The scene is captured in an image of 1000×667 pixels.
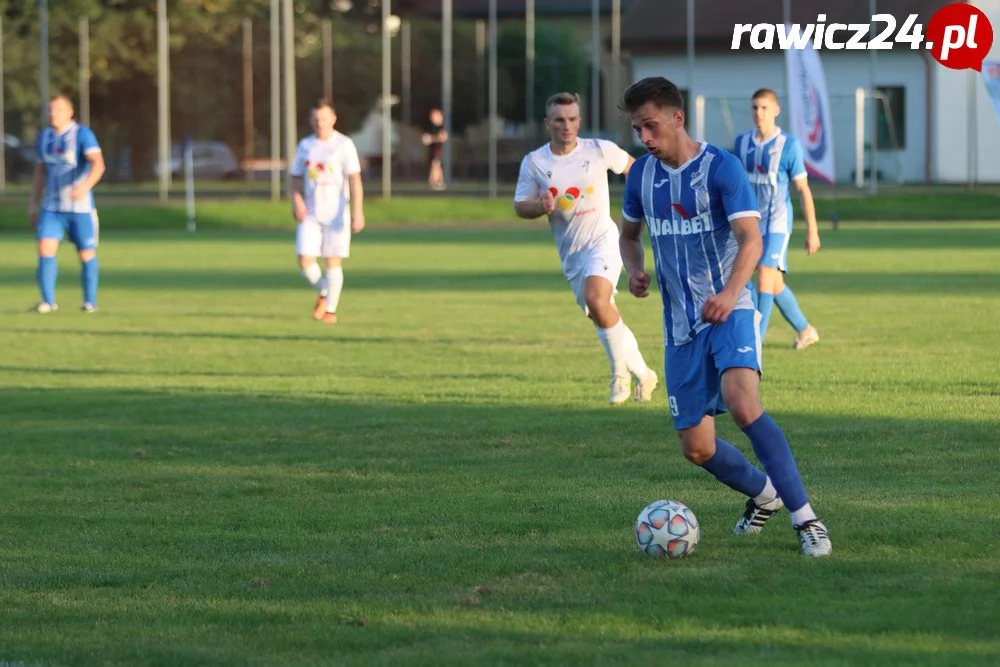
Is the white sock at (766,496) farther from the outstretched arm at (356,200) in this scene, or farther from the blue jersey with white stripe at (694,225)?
the outstretched arm at (356,200)

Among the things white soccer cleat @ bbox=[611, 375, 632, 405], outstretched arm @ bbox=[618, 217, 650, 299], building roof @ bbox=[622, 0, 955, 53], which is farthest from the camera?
building roof @ bbox=[622, 0, 955, 53]

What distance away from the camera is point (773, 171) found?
13117 millimetres

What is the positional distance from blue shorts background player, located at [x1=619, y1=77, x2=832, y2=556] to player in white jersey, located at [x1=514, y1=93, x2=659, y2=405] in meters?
4.16

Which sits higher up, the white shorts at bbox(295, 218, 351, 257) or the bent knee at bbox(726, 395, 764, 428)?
the white shorts at bbox(295, 218, 351, 257)

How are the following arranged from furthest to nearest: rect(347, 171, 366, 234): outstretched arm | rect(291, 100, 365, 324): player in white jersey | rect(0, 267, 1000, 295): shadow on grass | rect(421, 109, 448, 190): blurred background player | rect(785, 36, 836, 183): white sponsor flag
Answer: rect(421, 109, 448, 190): blurred background player, rect(785, 36, 836, 183): white sponsor flag, rect(0, 267, 1000, 295): shadow on grass, rect(291, 100, 365, 324): player in white jersey, rect(347, 171, 366, 234): outstretched arm

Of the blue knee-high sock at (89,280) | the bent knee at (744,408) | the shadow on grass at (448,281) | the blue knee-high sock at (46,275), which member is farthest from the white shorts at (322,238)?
the bent knee at (744,408)

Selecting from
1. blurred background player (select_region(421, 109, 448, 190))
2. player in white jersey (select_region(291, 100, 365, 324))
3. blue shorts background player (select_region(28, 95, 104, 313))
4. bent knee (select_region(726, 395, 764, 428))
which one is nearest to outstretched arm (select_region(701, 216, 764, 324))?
bent knee (select_region(726, 395, 764, 428))

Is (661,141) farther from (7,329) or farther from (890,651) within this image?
(7,329)

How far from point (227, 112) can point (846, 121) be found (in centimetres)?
1911

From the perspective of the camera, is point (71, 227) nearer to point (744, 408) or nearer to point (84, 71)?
point (744, 408)

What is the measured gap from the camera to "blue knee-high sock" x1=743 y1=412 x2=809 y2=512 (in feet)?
21.3

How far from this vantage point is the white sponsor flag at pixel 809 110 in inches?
1361

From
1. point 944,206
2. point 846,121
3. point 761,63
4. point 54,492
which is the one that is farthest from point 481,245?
point 54,492

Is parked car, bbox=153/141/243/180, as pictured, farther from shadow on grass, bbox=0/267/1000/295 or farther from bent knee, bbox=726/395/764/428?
bent knee, bbox=726/395/764/428
